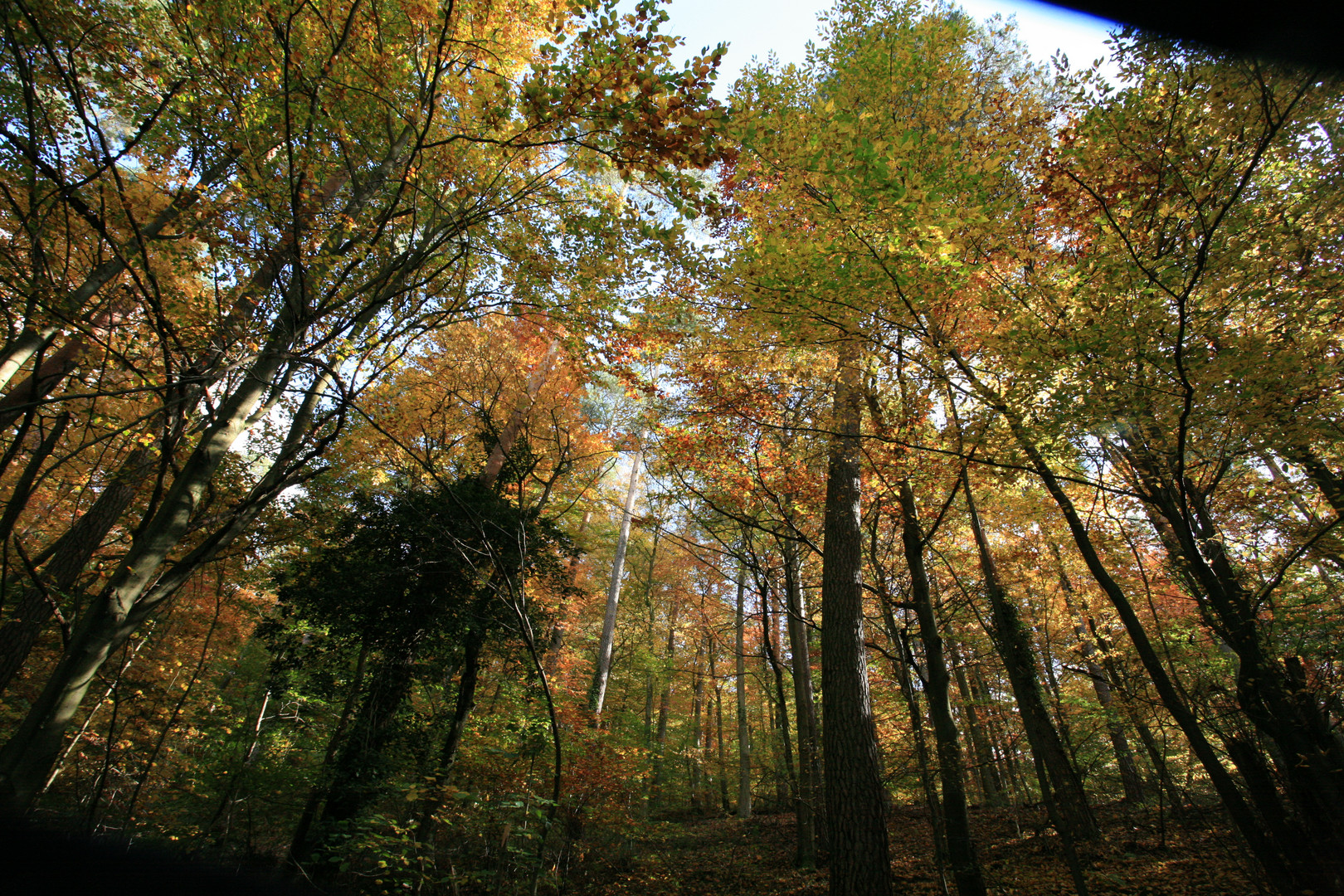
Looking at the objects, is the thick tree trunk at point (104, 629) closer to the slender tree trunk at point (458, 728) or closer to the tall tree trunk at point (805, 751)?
the slender tree trunk at point (458, 728)

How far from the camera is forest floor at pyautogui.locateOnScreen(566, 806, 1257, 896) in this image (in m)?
5.68

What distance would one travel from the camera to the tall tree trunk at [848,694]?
3.98 meters

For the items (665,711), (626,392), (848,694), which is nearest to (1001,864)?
(848,694)

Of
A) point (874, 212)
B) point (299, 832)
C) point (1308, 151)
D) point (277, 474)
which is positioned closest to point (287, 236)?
point (277, 474)

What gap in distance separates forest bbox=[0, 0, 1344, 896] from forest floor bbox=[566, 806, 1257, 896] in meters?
0.12

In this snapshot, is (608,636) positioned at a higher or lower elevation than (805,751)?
higher

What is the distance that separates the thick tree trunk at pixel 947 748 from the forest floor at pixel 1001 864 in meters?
1.73

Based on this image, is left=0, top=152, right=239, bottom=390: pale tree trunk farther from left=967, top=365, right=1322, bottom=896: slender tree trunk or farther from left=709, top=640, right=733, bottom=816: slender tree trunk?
left=709, top=640, right=733, bottom=816: slender tree trunk

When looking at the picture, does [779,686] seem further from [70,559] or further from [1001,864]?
[70,559]

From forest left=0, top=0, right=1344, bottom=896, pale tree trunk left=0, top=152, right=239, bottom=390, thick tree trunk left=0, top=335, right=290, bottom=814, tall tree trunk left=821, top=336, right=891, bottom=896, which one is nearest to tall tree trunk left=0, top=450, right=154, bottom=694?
forest left=0, top=0, right=1344, bottom=896

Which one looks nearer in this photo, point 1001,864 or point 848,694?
point 848,694

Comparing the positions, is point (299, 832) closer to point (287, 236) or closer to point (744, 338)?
point (287, 236)

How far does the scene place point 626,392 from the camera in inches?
237

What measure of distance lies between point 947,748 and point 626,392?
15.8 ft
